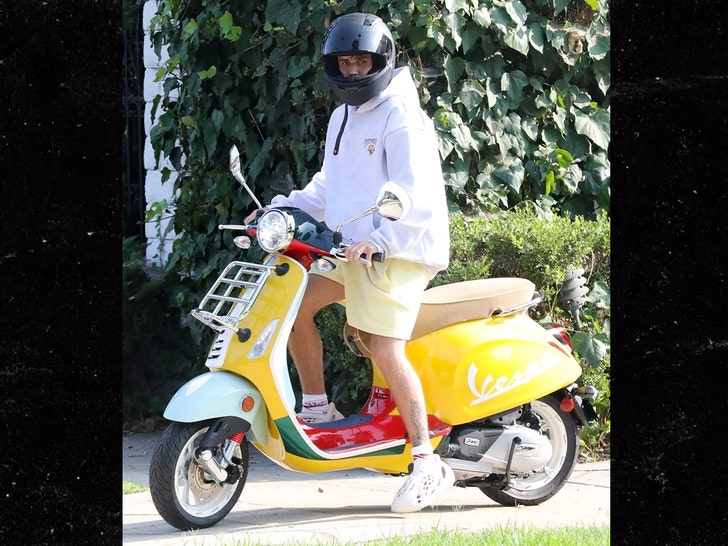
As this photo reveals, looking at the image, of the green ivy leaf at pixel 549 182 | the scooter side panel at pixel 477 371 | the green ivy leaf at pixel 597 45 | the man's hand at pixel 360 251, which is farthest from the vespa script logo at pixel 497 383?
the green ivy leaf at pixel 597 45

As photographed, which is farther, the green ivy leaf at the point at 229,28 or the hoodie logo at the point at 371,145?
the green ivy leaf at the point at 229,28

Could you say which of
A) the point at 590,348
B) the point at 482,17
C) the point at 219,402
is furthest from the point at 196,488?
the point at 482,17

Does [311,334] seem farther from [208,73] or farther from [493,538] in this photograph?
[208,73]

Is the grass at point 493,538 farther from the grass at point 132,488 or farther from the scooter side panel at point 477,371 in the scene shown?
the grass at point 132,488

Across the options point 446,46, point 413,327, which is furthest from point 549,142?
point 413,327

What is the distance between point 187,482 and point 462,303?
1.28m

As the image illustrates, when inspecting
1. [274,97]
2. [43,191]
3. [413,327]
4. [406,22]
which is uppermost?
[43,191]

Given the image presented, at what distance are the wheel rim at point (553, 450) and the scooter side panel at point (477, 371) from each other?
21 centimetres

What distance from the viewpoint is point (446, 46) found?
20.4 feet

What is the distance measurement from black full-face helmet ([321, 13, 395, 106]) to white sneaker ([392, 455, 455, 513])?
4.65 feet

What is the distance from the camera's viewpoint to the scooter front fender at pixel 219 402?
429 cm

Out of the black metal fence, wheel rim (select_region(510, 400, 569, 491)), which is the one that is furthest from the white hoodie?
the black metal fence

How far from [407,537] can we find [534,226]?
7.13 ft
